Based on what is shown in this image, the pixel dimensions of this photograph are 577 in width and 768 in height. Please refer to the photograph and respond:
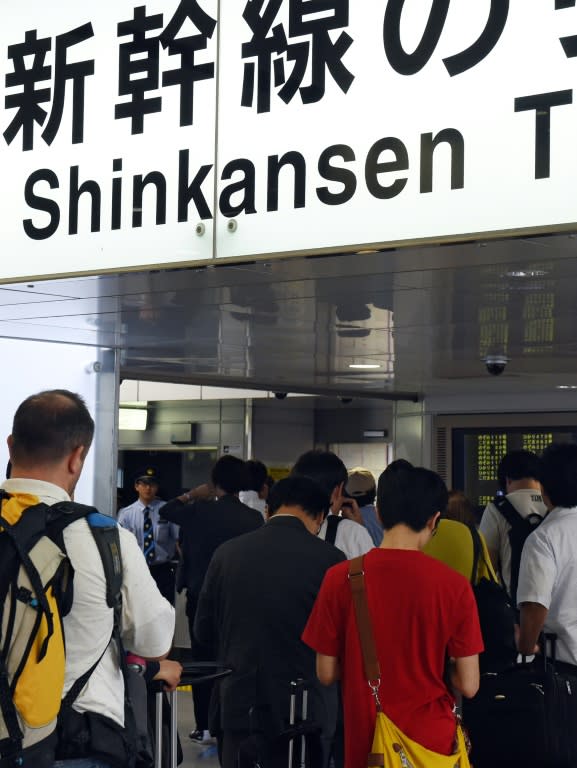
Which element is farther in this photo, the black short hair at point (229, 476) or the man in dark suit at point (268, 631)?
the black short hair at point (229, 476)

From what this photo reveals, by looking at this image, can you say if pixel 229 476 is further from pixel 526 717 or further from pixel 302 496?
pixel 526 717

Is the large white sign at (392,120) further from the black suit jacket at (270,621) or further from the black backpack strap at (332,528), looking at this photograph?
the black backpack strap at (332,528)

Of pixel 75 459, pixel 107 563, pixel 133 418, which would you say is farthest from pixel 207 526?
pixel 133 418

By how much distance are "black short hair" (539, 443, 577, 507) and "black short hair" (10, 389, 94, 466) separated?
2.41 meters

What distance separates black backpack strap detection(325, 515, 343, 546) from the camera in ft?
16.2

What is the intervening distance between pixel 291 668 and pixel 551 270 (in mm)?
1979

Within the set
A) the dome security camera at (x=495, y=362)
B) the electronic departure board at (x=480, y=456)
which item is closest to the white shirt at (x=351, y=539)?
the dome security camera at (x=495, y=362)

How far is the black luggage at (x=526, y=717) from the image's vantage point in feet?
15.0

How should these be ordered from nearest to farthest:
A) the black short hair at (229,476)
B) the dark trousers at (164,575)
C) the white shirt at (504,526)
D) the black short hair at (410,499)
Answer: the black short hair at (410,499) → the white shirt at (504,526) → the black short hair at (229,476) → the dark trousers at (164,575)

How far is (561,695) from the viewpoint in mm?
4586

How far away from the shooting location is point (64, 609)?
8.84ft

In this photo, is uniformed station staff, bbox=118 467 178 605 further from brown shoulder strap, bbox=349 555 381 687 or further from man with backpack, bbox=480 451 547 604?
brown shoulder strap, bbox=349 555 381 687

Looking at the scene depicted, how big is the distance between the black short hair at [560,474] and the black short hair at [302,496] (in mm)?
934

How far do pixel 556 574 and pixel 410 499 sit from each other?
1.29 meters
